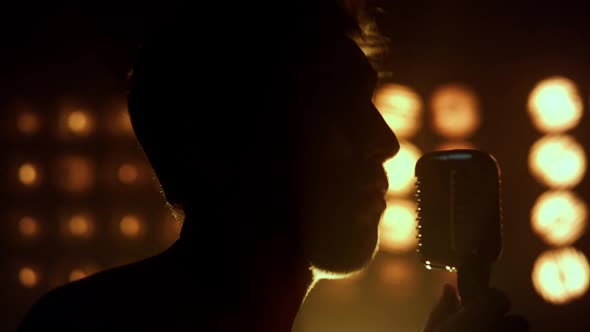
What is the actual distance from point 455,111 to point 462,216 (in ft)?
9.22

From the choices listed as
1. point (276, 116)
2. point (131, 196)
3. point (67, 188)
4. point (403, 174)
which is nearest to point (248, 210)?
point (276, 116)

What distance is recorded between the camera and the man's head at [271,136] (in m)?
1.37

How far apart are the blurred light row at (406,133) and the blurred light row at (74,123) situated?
183cm

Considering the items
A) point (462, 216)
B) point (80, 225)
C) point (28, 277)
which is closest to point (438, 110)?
point (80, 225)

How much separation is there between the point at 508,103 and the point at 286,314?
272 cm

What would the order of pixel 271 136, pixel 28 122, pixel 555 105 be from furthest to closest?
pixel 28 122 → pixel 555 105 → pixel 271 136

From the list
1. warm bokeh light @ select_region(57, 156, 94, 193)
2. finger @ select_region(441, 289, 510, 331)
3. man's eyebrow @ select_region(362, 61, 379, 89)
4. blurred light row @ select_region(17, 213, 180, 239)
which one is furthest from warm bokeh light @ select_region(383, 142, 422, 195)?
finger @ select_region(441, 289, 510, 331)

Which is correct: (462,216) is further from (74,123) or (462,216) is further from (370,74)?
(74,123)

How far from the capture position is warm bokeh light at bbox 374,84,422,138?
13.0ft

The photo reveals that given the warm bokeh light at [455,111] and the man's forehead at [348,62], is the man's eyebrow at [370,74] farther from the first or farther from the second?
the warm bokeh light at [455,111]

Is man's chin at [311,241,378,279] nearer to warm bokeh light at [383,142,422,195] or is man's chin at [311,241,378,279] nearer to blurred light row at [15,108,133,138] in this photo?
warm bokeh light at [383,142,422,195]

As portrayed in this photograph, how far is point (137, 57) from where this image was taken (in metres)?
1.57

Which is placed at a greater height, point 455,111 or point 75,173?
point 455,111

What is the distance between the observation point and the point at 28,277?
4.97 m
